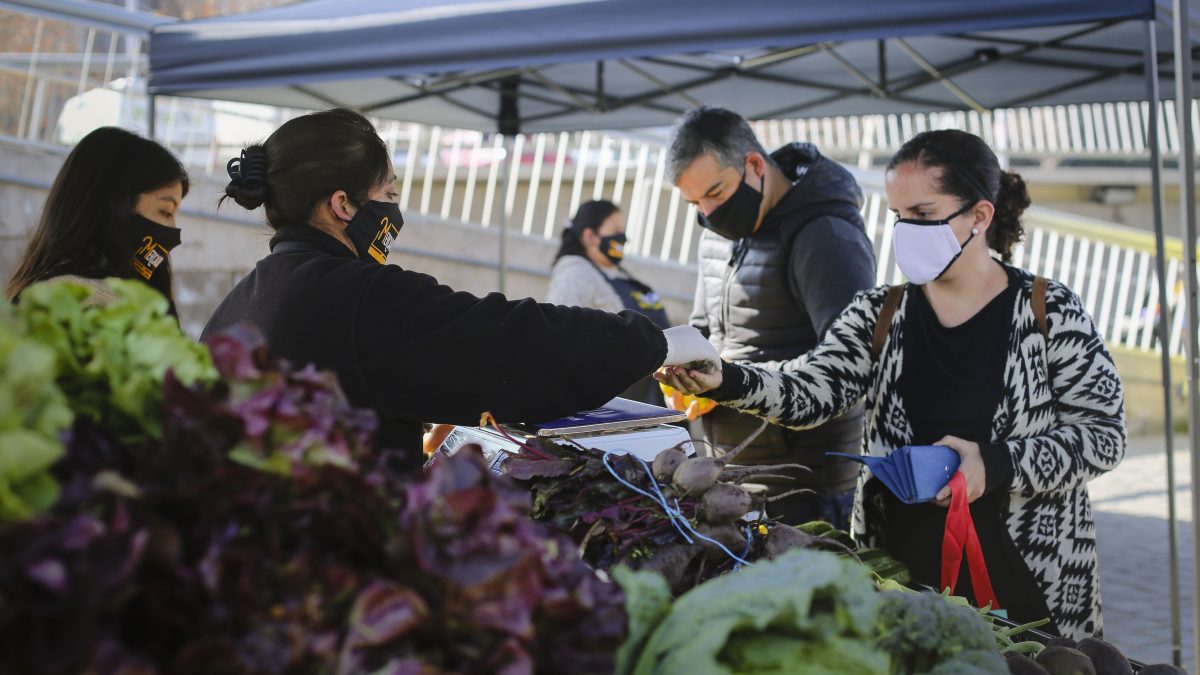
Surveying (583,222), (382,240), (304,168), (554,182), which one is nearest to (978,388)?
(382,240)

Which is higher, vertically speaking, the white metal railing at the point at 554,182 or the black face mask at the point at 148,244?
the white metal railing at the point at 554,182

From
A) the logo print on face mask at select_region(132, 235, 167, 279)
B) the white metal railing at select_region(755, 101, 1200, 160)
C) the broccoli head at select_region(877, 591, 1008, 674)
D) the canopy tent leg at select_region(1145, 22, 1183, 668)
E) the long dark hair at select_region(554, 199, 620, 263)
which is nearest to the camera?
the broccoli head at select_region(877, 591, 1008, 674)

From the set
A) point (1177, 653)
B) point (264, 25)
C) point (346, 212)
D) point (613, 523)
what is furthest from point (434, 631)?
point (1177, 653)

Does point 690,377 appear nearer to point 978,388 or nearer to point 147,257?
point 978,388

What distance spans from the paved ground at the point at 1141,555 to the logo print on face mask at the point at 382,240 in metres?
2.87

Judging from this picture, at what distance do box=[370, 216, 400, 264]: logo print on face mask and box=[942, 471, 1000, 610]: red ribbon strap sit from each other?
4.42 feet

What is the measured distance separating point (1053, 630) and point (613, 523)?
4.75ft

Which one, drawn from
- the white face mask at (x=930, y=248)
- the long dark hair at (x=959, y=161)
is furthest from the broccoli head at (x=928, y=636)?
the long dark hair at (x=959, y=161)

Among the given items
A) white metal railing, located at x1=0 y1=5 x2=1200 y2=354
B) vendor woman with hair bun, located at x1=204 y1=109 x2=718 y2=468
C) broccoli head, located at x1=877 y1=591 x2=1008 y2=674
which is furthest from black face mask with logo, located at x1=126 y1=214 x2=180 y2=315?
white metal railing, located at x1=0 y1=5 x2=1200 y2=354

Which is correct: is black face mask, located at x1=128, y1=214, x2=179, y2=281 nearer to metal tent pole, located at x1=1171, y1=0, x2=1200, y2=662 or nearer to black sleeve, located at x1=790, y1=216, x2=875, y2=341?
black sleeve, located at x1=790, y1=216, x2=875, y2=341

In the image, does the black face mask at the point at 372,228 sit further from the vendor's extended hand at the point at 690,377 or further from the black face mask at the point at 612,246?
the black face mask at the point at 612,246

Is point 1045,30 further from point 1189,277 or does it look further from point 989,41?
point 1189,277

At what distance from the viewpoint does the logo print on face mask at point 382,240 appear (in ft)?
6.72

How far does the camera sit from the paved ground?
4.63 meters
